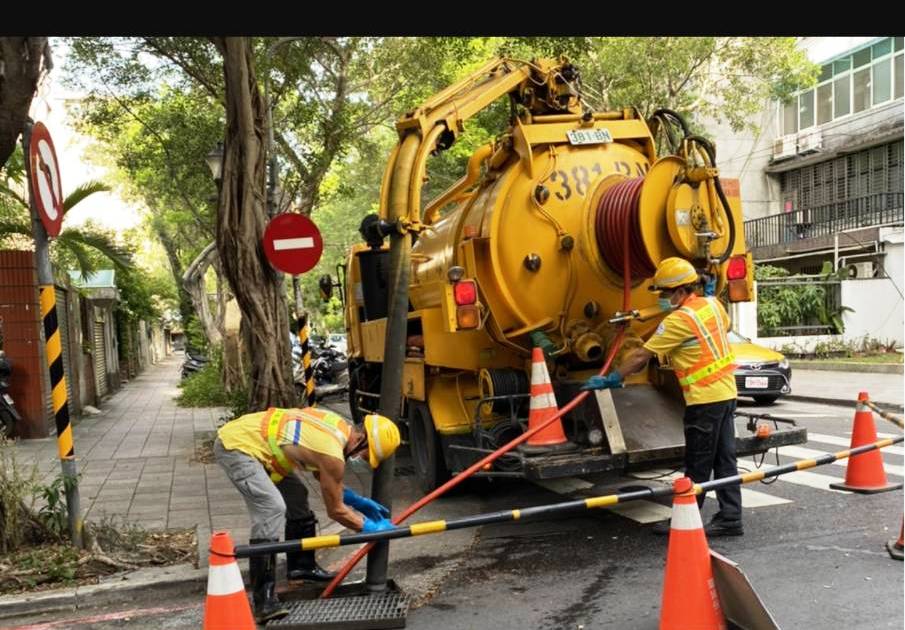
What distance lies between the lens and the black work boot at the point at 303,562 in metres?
4.76

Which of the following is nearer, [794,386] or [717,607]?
[717,607]

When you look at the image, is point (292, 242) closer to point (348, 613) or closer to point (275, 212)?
point (348, 613)

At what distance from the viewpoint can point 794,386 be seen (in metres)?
14.3

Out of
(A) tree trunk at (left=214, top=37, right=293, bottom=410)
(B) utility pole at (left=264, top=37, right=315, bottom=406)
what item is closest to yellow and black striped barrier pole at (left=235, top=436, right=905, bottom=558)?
(B) utility pole at (left=264, top=37, right=315, bottom=406)

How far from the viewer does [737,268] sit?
232 inches

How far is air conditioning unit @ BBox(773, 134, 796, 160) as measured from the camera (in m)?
26.2

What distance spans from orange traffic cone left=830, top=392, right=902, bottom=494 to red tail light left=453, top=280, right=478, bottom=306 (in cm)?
300

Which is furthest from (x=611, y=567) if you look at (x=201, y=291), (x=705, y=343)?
(x=201, y=291)

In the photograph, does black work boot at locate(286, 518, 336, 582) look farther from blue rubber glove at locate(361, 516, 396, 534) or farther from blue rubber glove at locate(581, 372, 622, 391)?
blue rubber glove at locate(581, 372, 622, 391)

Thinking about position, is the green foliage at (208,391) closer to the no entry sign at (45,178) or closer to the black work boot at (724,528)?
the no entry sign at (45,178)

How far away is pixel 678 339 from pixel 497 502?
2351 millimetres

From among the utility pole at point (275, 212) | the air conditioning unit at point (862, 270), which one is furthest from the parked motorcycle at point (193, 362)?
the air conditioning unit at point (862, 270)

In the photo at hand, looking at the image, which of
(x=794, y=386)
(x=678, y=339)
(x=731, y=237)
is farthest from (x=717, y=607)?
(x=794, y=386)

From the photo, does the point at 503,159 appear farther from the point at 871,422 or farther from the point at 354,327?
the point at 354,327
